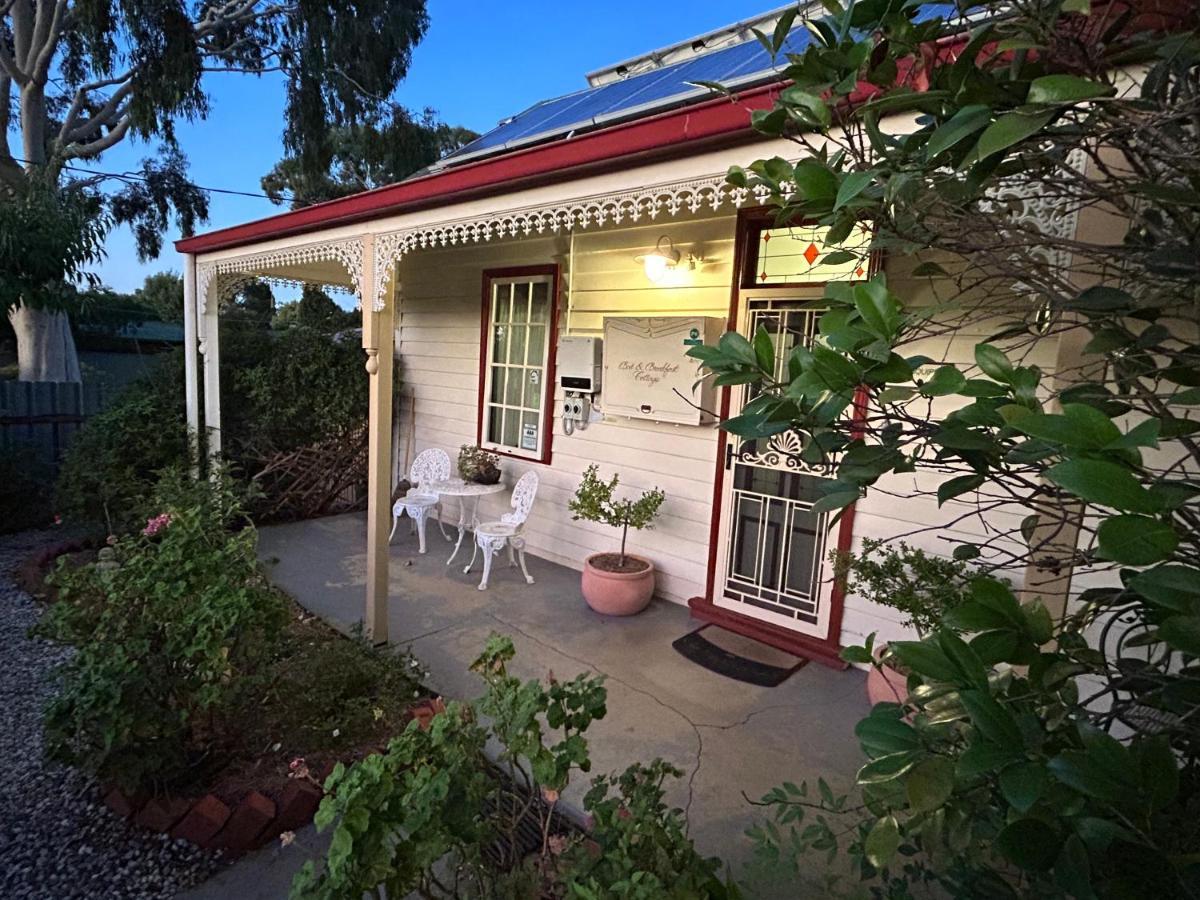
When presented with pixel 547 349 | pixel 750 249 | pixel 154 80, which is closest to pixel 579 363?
pixel 547 349

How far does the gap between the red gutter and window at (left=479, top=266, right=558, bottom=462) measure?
5.46ft

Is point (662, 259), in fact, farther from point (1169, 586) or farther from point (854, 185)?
point (1169, 586)

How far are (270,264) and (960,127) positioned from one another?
5029 mm

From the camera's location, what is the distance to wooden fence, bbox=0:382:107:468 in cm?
579

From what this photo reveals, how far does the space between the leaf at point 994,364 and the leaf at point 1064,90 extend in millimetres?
282

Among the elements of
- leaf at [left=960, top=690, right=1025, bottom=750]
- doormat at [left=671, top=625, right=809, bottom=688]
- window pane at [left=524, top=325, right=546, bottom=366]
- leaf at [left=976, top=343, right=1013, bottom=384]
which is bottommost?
doormat at [left=671, top=625, right=809, bottom=688]

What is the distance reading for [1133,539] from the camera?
1.66 ft

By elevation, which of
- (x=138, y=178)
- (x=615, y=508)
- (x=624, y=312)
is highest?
(x=138, y=178)

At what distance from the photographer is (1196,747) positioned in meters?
0.78

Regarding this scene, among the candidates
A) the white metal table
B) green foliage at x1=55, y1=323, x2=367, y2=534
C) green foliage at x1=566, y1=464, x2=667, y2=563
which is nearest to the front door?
green foliage at x1=566, y1=464, x2=667, y2=563

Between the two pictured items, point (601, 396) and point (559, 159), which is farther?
point (601, 396)

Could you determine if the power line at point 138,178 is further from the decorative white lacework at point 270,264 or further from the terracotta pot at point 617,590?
the terracotta pot at point 617,590

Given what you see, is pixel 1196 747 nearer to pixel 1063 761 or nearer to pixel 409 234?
pixel 1063 761

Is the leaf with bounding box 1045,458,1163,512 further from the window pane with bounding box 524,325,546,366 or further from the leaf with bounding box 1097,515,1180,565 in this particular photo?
the window pane with bounding box 524,325,546,366
